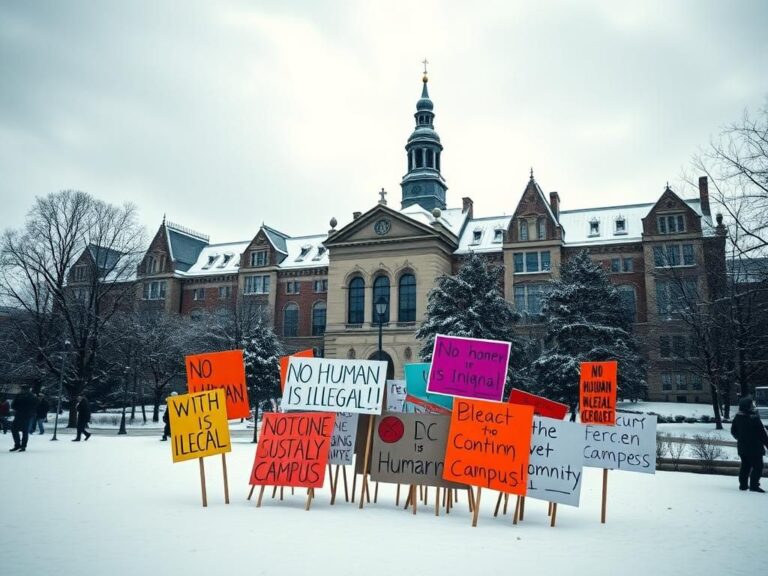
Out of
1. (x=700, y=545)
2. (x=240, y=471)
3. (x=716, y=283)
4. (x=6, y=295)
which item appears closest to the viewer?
(x=700, y=545)

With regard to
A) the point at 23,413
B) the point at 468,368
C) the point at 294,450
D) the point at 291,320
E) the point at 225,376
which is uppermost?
the point at 291,320

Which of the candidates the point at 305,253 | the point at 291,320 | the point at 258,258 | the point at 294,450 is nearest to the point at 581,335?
the point at 294,450

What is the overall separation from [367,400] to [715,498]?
21.4 ft

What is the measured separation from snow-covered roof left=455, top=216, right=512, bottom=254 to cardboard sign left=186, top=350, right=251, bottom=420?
3945 cm

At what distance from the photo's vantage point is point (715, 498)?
993 cm

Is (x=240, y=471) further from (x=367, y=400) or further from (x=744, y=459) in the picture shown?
(x=744, y=459)

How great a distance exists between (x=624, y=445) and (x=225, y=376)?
6.46m

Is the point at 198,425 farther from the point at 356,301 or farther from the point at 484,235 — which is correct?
the point at 484,235

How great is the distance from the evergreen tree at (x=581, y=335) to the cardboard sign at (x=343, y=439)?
76.2ft

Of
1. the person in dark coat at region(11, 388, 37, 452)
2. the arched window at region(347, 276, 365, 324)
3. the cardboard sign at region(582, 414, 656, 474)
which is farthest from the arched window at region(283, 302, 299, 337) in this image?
the cardboard sign at region(582, 414, 656, 474)

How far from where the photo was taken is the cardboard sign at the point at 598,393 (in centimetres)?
866

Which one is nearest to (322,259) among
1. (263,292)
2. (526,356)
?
(263,292)

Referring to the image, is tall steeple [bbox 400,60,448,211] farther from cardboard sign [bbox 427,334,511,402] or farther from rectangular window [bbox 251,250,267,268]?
cardboard sign [bbox 427,334,511,402]

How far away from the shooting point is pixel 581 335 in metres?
31.9
